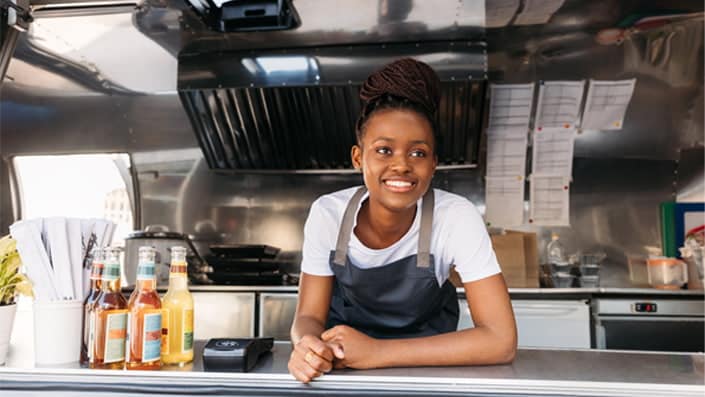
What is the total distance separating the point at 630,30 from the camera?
3.31m

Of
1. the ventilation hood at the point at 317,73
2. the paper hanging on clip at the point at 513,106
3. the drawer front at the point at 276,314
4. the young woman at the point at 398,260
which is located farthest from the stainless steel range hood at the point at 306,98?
the young woman at the point at 398,260

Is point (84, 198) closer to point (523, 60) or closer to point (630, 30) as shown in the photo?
point (523, 60)

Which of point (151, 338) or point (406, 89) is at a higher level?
point (406, 89)

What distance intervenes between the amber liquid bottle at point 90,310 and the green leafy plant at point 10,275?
0.13m

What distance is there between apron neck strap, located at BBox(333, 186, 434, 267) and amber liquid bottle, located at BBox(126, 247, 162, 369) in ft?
1.48

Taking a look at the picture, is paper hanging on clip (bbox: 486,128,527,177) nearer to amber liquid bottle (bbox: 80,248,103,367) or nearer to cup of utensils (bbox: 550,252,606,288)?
cup of utensils (bbox: 550,252,606,288)

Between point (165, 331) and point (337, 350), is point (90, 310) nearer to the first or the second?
point (165, 331)

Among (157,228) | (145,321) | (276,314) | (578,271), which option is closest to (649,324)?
(578,271)

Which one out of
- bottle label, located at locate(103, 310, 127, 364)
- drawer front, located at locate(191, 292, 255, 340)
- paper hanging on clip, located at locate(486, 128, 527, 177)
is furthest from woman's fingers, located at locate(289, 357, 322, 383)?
paper hanging on clip, located at locate(486, 128, 527, 177)

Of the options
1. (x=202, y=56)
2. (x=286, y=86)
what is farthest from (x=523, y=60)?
(x=202, y=56)

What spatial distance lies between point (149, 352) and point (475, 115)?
8.26 feet

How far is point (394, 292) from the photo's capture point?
4.45 ft

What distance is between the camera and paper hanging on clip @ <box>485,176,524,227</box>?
11.2 feet

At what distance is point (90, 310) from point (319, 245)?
53 cm
